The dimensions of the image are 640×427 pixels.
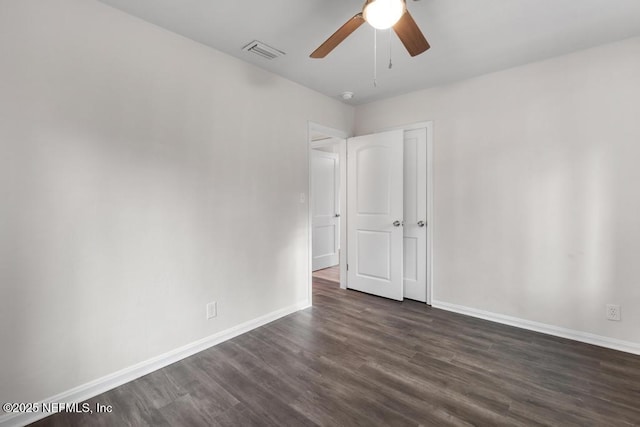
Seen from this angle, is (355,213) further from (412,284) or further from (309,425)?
(309,425)

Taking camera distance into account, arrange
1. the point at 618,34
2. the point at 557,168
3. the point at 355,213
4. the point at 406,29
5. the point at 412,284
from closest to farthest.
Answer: the point at 406,29 → the point at 618,34 → the point at 557,168 → the point at 412,284 → the point at 355,213

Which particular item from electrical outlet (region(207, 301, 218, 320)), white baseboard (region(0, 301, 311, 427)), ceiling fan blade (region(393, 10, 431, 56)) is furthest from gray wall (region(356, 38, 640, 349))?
electrical outlet (region(207, 301, 218, 320))

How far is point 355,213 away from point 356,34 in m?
2.21

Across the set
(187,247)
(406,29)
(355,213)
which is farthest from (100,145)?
(355,213)

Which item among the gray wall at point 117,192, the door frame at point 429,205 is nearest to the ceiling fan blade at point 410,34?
the gray wall at point 117,192

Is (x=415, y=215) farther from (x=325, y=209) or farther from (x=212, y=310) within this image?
(x=212, y=310)

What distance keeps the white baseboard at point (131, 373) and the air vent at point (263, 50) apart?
97.3 inches

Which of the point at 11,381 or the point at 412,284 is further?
the point at 412,284

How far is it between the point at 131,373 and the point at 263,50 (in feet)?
8.87

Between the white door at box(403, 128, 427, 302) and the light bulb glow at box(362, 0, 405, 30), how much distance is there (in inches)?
87.3

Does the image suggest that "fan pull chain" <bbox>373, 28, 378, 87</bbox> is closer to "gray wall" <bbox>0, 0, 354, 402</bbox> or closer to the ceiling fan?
the ceiling fan

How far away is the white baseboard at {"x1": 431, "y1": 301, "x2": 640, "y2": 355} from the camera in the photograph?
241cm

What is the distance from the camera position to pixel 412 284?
144 inches

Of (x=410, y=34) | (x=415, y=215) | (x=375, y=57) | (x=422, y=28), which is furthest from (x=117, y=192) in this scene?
(x=415, y=215)
